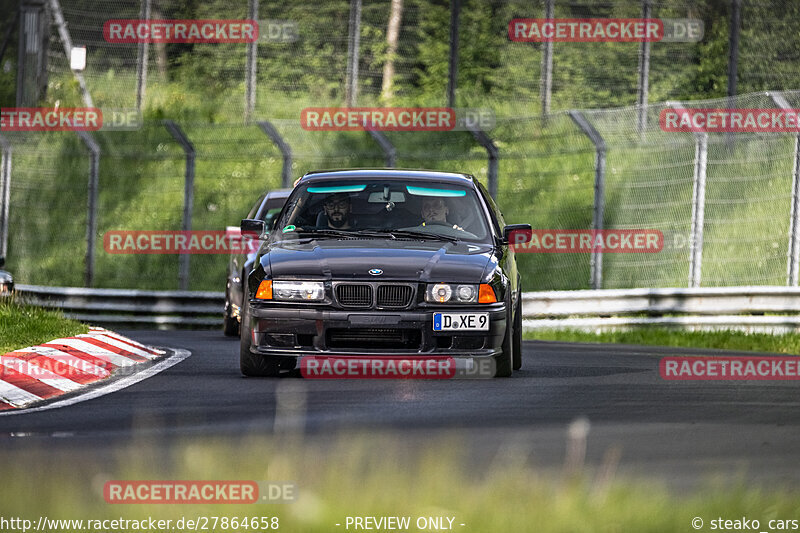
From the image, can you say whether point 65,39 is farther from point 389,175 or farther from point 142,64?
point 389,175

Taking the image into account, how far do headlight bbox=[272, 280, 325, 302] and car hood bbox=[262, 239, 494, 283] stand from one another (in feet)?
0.15

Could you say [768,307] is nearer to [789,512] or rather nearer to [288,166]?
[288,166]

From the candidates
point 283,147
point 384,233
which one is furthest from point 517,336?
point 283,147

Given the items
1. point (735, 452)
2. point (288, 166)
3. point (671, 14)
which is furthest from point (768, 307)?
point (671, 14)

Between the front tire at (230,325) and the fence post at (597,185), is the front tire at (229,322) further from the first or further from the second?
the fence post at (597,185)

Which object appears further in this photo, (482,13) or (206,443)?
(482,13)

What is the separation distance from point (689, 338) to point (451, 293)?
304 inches

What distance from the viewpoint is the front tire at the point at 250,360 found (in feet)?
37.2

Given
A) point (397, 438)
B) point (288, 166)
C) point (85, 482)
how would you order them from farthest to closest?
point (288, 166)
point (397, 438)
point (85, 482)

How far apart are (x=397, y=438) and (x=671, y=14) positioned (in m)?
25.2

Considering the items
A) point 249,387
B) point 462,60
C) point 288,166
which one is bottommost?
point 249,387

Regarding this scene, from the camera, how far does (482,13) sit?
33.9 m

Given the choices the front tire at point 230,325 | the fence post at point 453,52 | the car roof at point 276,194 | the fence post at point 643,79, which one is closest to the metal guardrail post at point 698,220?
the car roof at point 276,194

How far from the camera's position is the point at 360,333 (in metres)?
11.0
